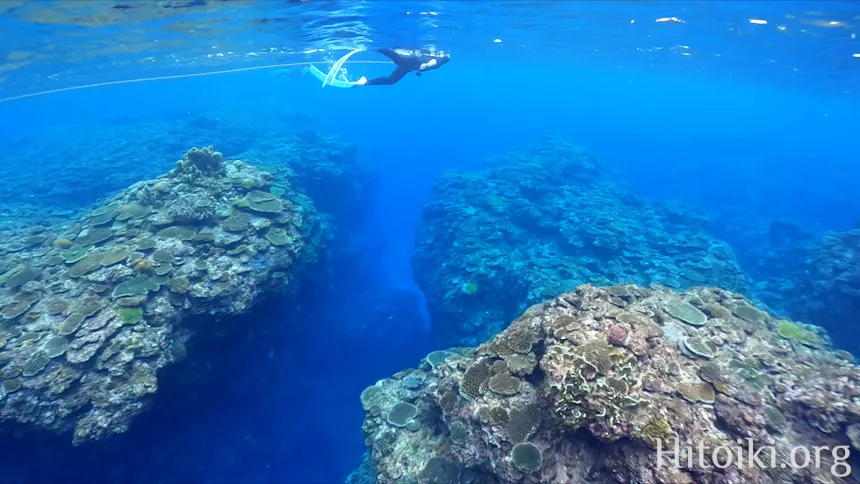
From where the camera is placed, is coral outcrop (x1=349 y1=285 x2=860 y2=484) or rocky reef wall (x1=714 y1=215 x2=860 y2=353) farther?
rocky reef wall (x1=714 y1=215 x2=860 y2=353)

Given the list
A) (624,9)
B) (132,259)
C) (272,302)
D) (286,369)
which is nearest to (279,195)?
(272,302)

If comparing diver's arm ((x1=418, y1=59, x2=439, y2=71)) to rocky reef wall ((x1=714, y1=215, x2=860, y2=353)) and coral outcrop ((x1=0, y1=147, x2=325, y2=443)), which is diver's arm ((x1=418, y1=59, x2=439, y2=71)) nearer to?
coral outcrop ((x1=0, y1=147, x2=325, y2=443))

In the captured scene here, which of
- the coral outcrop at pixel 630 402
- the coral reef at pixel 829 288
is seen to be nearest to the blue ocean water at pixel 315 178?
the coral reef at pixel 829 288

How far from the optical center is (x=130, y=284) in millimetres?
10359

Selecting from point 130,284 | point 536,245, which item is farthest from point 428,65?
point 130,284

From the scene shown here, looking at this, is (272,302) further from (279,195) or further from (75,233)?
(75,233)

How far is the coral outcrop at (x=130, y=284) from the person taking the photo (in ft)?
28.5

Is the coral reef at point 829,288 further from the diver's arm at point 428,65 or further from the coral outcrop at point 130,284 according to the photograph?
the coral outcrop at point 130,284

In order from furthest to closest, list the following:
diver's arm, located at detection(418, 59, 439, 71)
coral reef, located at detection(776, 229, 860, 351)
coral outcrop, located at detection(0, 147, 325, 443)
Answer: diver's arm, located at detection(418, 59, 439, 71)
coral reef, located at detection(776, 229, 860, 351)
coral outcrop, located at detection(0, 147, 325, 443)

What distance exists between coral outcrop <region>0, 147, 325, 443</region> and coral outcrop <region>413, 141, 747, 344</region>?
24.4 feet

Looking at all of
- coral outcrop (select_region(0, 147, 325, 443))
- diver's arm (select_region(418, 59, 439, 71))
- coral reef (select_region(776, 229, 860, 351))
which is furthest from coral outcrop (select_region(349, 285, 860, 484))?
diver's arm (select_region(418, 59, 439, 71))

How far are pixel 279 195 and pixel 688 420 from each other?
588 inches

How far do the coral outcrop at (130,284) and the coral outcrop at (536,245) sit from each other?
7.44 meters

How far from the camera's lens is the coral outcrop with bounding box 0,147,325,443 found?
869cm
